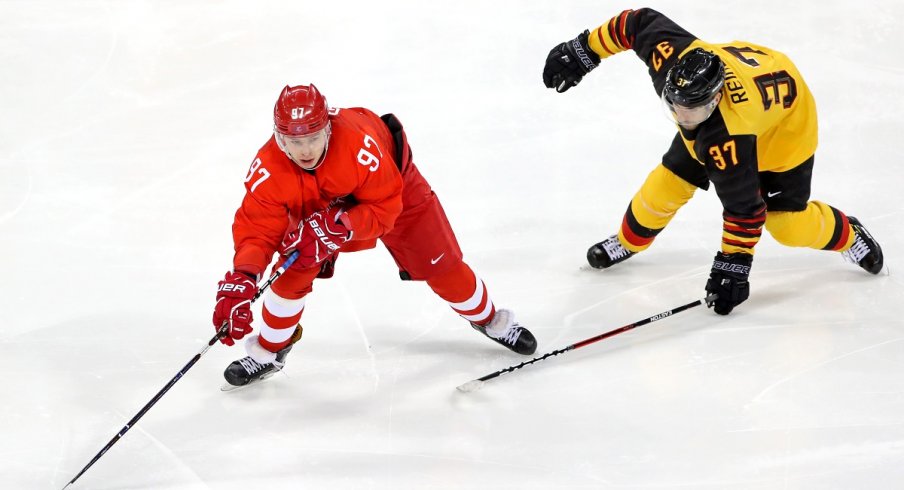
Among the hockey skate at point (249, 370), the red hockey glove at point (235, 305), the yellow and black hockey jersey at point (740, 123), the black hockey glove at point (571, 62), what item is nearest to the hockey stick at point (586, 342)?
the yellow and black hockey jersey at point (740, 123)

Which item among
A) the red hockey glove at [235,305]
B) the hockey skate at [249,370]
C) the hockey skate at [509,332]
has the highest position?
the red hockey glove at [235,305]

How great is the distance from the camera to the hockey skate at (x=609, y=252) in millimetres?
4039

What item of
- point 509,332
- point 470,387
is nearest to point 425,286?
point 509,332

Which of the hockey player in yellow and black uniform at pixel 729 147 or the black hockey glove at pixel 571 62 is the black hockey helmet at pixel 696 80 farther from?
the black hockey glove at pixel 571 62

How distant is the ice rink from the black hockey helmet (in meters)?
0.91

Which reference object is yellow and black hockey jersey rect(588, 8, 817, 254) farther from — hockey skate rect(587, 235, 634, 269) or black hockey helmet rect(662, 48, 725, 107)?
hockey skate rect(587, 235, 634, 269)

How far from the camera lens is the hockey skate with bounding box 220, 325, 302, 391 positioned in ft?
10.9

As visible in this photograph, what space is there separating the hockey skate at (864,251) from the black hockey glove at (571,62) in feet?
3.99

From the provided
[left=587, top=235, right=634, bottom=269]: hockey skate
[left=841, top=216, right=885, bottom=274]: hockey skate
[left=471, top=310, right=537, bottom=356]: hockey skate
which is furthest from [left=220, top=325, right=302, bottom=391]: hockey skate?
[left=841, top=216, right=885, bottom=274]: hockey skate

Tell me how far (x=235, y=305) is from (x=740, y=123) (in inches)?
68.0

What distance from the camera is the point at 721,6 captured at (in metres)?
5.90

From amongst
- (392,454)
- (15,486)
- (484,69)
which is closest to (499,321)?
(392,454)

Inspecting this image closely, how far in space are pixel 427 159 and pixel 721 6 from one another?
2301mm

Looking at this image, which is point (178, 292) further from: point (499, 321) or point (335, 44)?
point (335, 44)
